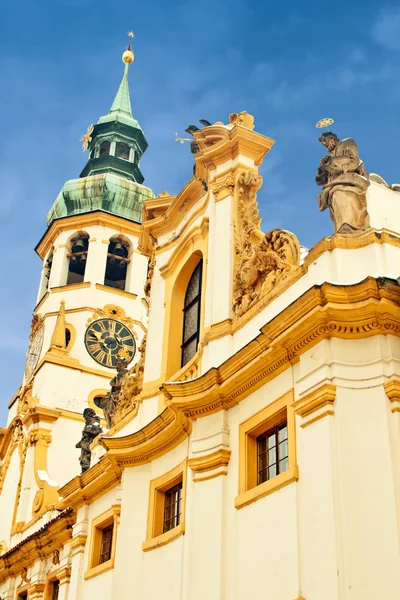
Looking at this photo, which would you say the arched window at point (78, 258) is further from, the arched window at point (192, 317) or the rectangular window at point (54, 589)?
the arched window at point (192, 317)

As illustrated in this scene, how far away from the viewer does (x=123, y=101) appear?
138 feet

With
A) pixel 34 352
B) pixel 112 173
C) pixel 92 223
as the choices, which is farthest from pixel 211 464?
pixel 112 173

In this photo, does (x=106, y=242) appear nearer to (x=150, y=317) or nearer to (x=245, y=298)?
(x=150, y=317)

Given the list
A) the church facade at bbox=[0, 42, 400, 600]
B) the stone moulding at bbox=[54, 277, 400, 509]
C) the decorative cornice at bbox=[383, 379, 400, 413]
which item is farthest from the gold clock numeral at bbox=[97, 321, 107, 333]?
the decorative cornice at bbox=[383, 379, 400, 413]

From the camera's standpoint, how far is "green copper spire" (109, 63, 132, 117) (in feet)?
134

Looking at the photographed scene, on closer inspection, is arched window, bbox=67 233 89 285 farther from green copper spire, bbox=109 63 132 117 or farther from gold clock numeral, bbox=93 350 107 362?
green copper spire, bbox=109 63 132 117

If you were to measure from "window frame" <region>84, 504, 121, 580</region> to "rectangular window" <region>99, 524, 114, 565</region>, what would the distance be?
0.04m

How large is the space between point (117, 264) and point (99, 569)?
56.6 ft

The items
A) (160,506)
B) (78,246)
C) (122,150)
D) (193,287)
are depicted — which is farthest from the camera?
(122,150)

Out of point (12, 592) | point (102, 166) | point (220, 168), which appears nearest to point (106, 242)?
point (102, 166)

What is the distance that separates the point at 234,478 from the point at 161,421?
2660 mm

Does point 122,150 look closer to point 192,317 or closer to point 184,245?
point 184,245

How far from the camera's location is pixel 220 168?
17531 mm

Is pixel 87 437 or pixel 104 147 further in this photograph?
pixel 104 147
